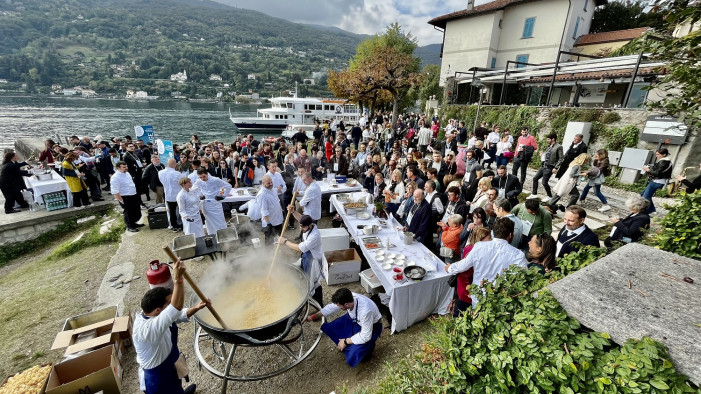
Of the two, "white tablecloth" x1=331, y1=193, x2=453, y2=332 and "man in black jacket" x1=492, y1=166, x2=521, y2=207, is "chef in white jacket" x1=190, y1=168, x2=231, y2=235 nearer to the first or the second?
"white tablecloth" x1=331, y1=193, x2=453, y2=332

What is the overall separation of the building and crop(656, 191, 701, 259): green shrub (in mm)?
26056

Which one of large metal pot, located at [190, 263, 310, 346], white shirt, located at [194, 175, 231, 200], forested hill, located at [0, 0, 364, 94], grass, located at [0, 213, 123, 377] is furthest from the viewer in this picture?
forested hill, located at [0, 0, 364, 94]

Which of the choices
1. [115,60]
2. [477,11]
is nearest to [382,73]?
[477,11]

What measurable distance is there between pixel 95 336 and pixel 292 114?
3436cm

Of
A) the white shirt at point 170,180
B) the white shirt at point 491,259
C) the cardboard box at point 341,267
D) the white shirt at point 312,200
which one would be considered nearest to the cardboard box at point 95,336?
the cardboard box at point 341,267

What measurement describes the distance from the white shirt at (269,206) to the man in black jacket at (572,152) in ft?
25.4

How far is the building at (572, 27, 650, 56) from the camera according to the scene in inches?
865

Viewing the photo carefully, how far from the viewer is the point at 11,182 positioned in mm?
8906

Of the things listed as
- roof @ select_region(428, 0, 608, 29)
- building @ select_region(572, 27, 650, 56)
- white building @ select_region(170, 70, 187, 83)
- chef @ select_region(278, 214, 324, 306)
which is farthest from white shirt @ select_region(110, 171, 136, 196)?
white building @ select_region(170, 70, 187, 83)

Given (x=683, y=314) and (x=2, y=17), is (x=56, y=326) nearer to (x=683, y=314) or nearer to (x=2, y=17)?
(x=683, y=314)

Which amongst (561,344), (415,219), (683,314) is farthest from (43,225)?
(683,314)

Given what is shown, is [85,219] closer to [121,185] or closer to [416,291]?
[121,185]

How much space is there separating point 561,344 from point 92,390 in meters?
4.97

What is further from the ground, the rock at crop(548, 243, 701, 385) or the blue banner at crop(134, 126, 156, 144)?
the rock at crop(548, 243, 701, 385)
